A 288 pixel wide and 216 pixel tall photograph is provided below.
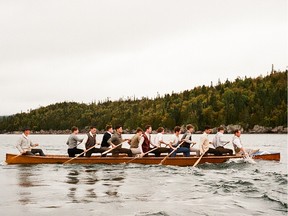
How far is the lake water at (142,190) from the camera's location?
1242 cm

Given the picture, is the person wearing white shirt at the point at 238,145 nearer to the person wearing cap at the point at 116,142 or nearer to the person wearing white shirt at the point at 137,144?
the person wearing white shirt at the point at 137,144

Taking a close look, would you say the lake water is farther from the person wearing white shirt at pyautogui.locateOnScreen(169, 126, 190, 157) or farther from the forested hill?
the forested hill

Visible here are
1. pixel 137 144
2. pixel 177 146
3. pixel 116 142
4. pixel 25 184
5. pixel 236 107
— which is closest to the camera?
pixel 25 184

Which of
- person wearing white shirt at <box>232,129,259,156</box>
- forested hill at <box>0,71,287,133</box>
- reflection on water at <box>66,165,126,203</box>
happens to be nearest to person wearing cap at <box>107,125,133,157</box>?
reflection on water at <box>66,165,126,203</box>

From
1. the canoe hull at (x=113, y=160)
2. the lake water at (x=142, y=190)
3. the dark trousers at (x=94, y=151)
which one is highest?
the dark trousers at (x=94, y=151)

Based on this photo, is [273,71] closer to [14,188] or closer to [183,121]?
[183,121]

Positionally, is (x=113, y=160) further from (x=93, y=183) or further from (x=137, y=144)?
(x=93, y=183)

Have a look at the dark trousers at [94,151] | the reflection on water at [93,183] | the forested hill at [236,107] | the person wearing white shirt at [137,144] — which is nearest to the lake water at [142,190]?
the reflection on water at [93,183]

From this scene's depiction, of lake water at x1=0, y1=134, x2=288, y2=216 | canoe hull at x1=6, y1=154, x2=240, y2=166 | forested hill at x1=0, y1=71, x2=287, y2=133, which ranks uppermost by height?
forested hill at x1=0, y1=71, x2=287, y2=133

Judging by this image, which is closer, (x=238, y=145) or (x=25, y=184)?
(x=25, y=184)

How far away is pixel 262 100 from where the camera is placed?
167750mm

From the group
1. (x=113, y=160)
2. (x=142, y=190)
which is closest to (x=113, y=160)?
(x=113, y=160)

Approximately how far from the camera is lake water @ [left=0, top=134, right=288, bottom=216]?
40.8 feet

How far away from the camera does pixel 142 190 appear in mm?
15711
